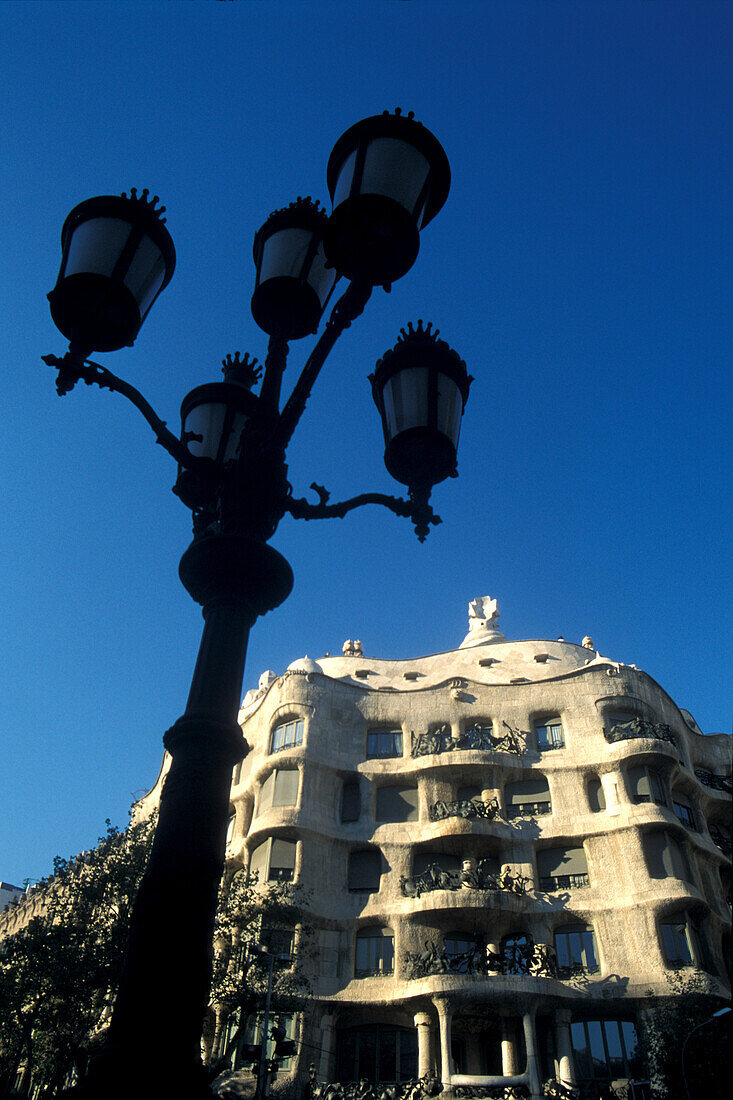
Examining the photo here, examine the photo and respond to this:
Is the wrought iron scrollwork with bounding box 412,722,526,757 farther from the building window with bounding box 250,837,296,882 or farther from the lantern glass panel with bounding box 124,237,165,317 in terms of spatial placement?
the lantern glass panel with bounding box 124,237,165,317

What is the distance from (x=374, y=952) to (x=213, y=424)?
2715cm

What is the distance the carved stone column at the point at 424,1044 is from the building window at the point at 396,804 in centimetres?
699

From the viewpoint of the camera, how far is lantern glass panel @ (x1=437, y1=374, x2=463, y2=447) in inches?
209

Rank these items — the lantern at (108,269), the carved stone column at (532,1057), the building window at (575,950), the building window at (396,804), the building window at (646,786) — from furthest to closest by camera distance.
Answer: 1. the building window at (396,804)
2. the building window at (646,786)
3. the building window at (575,950)
4. the carved stone column at (532,1057)
5. the lantern at (108,269)

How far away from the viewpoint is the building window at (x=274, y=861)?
28.8 metres

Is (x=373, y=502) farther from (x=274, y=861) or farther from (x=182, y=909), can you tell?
(x=274, y=861)

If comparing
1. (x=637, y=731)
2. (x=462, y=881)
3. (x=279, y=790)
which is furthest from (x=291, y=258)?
(x=637, y=731)

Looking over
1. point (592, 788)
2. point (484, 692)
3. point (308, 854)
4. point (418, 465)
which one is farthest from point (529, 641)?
point (418, 465)

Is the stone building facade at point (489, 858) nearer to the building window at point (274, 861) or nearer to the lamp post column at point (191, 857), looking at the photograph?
the building window at point (274, 861)

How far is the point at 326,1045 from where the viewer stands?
26.2 metres

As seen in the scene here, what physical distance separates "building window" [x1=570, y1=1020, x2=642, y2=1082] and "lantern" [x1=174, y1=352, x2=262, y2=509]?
2744 cm

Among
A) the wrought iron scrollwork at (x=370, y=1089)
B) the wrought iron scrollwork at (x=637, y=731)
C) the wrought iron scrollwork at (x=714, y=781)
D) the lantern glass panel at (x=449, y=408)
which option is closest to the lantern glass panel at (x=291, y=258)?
the lantern glass panel at (x=449, y=408)

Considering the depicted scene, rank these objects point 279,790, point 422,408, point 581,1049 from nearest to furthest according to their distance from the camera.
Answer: point 422,408 → point 581,1049 → point 279,790

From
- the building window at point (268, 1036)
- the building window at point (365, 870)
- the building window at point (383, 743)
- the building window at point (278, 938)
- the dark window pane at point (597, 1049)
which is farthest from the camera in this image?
the building window at point (383, 743)
